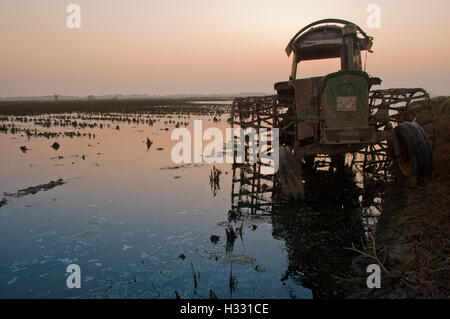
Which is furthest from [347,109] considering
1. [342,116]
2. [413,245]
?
[413,245]

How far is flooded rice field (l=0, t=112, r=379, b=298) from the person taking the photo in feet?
16.3

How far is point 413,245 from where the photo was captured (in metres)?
4.98

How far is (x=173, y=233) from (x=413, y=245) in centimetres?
435

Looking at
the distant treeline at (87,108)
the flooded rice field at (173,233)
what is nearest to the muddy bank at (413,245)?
the flooded rice field at (173,233)

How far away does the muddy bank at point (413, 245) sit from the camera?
4066 millimetres

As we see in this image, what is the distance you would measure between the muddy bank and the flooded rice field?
39 cm

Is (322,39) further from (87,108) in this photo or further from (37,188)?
(87,108)
